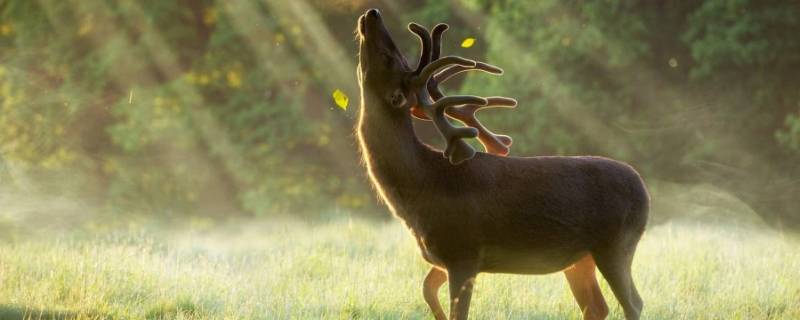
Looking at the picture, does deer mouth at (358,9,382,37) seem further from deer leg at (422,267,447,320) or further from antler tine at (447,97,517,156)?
deer leg at (422,267,447,320)

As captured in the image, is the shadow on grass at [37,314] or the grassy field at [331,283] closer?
the shadow on grass at [37,314]

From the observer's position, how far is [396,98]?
573 cm

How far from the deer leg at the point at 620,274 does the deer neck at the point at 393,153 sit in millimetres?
1228

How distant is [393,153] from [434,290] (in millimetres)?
996

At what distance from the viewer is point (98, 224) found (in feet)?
62.9

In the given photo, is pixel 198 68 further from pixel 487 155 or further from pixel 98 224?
pixel 487 155

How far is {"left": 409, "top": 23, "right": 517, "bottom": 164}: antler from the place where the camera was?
18.2 feet

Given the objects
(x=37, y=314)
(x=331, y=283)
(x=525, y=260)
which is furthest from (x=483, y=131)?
(x=37, y=314)

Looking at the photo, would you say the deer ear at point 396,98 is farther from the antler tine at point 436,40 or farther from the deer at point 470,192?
the antler tine at point 436,40

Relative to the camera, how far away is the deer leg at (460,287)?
18.4 feet

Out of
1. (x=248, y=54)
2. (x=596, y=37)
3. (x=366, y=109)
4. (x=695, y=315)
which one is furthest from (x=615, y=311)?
(x=248, y=54)

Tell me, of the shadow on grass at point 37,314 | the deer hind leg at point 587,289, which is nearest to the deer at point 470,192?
the deer hind leg at point 587,289

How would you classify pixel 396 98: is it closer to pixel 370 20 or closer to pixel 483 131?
pixel 370 20

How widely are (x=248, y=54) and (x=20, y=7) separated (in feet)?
16.1
